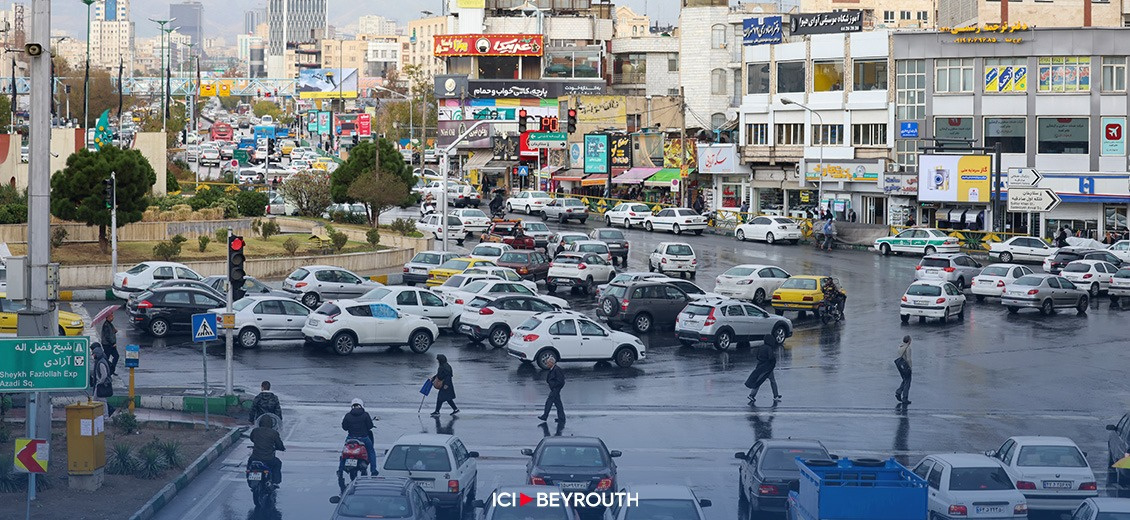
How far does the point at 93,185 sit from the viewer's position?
1831 inches

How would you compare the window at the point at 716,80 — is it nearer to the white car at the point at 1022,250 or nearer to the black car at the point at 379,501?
the white car at the point at 1022,250

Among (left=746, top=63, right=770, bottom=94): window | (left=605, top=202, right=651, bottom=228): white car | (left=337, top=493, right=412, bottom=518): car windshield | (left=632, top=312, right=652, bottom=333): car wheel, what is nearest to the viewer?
(left=337, top=493, right=412, bottom=518): car windshield

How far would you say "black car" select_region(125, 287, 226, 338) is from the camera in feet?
113

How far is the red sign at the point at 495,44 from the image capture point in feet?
417

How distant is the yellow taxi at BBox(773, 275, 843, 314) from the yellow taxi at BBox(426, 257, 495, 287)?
9.27 meters

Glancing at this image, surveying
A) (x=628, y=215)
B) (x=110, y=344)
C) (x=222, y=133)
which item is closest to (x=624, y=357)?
(x=110, y=344)

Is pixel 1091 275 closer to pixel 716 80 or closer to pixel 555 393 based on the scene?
pixel 555 393

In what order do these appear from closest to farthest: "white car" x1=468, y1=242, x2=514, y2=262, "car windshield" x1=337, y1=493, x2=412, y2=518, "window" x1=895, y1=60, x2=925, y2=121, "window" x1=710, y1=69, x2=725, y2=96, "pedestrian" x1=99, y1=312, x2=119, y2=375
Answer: "car windshield" x1=337, y1=493, x2=412, y2=518
"pedestrian" x1=99, y1=312, x2=119, y2=375
"white car" x1=468, y1=242, x2=514, y2=262
"window" x1=895, y1=60, x2=925, y2=121
"window" x1=710, y1=69, x2=725, y2=96

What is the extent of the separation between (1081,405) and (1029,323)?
41.4ft

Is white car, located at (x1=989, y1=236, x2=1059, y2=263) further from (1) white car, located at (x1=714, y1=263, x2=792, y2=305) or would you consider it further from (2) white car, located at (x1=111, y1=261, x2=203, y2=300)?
(2) white car, located at (x1=111, y1=261, x2=203, y2=300)

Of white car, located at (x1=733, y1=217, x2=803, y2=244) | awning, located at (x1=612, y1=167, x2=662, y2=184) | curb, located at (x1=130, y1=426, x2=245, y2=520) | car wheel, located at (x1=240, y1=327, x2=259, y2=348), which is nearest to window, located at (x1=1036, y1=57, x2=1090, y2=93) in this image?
white car, located at (x1=733, y1=217, x2=803, y2=244)

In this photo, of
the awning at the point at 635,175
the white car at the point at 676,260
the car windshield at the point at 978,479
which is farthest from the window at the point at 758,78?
the car windshield at the point at 978,479

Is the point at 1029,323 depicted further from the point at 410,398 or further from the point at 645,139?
the point at 645,139

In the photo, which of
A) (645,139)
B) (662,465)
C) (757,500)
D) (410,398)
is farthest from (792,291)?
(645,139)
